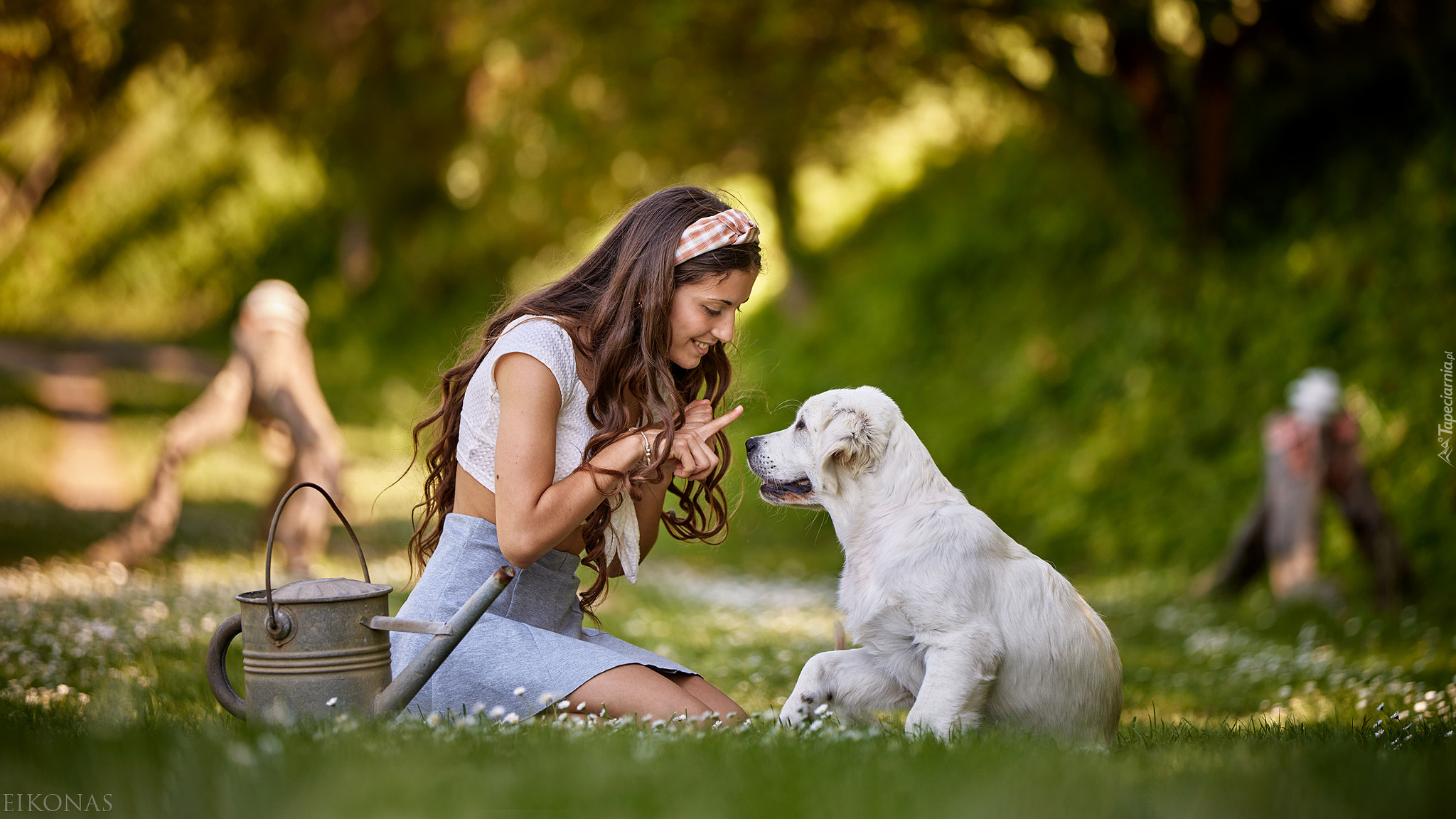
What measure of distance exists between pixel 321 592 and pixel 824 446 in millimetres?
1713

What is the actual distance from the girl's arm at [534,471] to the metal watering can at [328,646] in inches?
13.8

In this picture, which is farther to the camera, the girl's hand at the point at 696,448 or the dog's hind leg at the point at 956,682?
the girl's hand at the point at 696,448

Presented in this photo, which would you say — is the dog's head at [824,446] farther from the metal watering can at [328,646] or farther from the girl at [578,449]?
the metal watering can at [328,646]

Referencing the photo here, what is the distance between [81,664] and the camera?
5.43 meters

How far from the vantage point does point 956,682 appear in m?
3.63

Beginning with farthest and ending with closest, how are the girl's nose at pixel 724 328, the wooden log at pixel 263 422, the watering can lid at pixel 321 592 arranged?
1. the wooden log at pixel 263 422
2. the girl's nose at pixel 724 328
3. the watering can lid at pixel 321 592

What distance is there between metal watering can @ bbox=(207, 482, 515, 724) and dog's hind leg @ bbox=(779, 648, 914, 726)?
47.7 inches

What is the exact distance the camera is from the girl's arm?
3717 mm

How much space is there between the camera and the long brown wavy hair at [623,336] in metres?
3.97

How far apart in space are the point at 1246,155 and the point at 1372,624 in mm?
6492

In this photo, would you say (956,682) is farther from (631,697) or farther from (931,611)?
(631,697)

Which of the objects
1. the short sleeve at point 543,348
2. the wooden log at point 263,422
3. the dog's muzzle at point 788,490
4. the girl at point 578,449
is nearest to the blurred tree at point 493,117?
the girl at point 578,449

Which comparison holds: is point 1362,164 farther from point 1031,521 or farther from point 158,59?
point 158,59

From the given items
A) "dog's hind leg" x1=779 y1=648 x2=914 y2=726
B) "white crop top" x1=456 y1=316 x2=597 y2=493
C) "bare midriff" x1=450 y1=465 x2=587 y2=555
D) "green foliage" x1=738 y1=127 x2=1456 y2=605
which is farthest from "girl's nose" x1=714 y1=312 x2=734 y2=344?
"green foliage" x1=738 y1=127 x2=1456 y2=605
